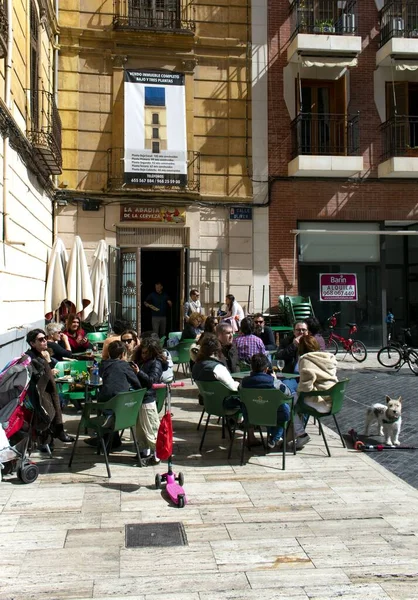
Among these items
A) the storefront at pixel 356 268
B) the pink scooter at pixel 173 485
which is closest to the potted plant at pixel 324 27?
the storefront at pixel 356 268

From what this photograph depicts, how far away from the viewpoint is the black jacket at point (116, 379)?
671 centimetres

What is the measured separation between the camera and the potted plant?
16.8 metres

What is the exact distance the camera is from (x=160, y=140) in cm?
1622

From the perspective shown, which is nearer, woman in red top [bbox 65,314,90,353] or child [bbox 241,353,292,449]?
child [bbox 241,353,292,449]

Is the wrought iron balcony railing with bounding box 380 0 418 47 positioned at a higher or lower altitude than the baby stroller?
higher

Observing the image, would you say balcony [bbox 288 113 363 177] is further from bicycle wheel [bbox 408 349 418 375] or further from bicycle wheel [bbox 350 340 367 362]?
bicycle wheel [bbox 408 349 418 375]

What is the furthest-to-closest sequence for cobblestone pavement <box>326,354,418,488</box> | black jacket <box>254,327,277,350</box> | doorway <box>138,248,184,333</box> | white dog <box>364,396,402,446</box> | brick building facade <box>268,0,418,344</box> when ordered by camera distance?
1. doorway <box>138,248,184,333</box>
2. brick building facade <box>268,0,418,344</box>
3. black jacket <box>254,327,277,350</box>
4. white dog <box>364,396,402,446</box>
5. cobblestone pavement <box>326,354,418,488</box>

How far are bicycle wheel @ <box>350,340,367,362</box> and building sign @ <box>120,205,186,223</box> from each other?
17.7 feet

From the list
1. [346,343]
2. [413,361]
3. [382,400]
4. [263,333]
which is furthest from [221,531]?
[346,343]

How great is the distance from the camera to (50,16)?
47.8 ft

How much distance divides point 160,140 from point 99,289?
4.88 meters

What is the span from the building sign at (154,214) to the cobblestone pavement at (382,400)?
559 centimetres

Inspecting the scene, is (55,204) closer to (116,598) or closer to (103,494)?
(103,494)

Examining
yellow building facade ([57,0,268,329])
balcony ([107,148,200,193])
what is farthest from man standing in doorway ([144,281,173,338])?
balcony ([107,148,200,193])
